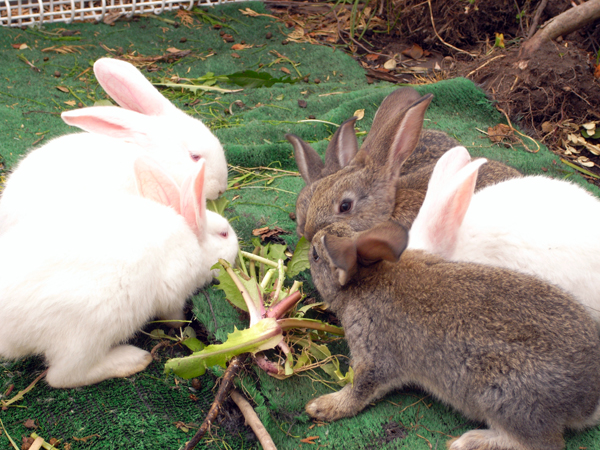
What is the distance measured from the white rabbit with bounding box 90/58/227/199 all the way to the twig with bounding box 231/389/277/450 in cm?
153

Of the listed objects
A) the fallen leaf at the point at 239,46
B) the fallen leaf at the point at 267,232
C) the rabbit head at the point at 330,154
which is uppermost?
the rabbit head at the point at 330,154

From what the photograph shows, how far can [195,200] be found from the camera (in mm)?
2859

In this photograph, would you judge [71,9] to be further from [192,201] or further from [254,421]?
[254,421]

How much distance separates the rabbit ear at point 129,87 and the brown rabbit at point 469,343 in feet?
6.23

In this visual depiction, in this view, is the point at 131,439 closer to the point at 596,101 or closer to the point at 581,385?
the point at 581,385

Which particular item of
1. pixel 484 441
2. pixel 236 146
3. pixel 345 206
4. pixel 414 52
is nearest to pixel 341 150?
pixel 345 206

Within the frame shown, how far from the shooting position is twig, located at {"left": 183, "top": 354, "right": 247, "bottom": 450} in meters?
2.25

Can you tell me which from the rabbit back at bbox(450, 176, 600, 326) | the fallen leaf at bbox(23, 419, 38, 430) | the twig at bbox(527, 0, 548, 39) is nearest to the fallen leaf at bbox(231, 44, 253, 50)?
the twig at bbox(527, 0, 548, 39)

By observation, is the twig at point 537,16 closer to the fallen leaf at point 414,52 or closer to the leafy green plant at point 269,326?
the fallen leaf at point 414,52

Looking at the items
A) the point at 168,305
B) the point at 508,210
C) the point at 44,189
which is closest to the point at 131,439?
the point at 168,305

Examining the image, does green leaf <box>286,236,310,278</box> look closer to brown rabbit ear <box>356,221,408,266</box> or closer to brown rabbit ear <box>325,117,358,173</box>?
brown rabbit ear <box>356,221,408,266</box>

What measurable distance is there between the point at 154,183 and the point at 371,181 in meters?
1.34

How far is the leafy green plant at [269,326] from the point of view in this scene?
8.19 feet

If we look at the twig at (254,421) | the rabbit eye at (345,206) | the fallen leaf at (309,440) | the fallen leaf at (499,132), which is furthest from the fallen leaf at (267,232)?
the fallen leaf at (499,132)
